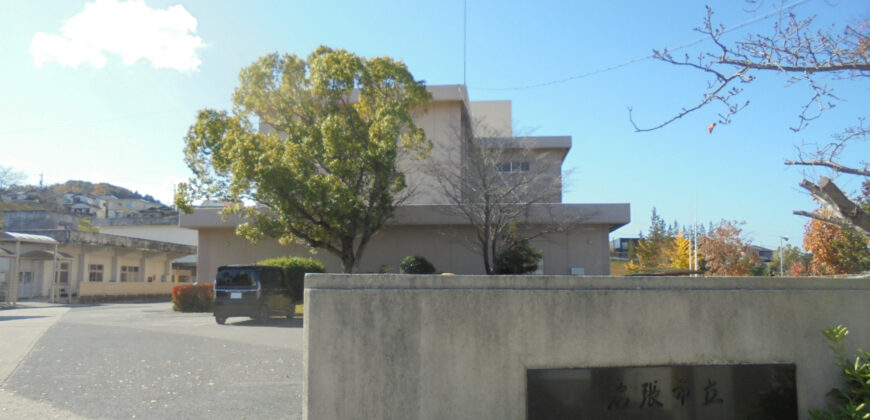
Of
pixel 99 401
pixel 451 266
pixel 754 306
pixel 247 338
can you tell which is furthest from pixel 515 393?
pixel 451 266

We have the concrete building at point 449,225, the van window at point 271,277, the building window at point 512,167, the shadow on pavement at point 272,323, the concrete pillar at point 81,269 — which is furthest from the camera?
the concrete pillar at point 81,269

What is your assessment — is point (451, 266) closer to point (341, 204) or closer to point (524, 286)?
point (341, 204)

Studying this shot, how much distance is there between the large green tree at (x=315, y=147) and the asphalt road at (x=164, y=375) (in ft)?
18.0

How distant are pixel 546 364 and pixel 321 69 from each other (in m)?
16.4

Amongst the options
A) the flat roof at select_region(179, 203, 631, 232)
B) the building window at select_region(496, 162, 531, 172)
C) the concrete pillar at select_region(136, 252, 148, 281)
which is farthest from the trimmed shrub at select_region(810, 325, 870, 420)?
the concrete pillar at select_region(136, 252, 148, 281)

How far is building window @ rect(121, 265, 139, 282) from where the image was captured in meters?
45.0

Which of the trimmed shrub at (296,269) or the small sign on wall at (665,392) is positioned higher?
the trimmed shrub at (296,269)

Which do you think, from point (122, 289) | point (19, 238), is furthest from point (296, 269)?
point (122, 289)

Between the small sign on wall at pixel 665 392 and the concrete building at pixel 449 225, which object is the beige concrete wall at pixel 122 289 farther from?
the small sign on wall at pixel 665 392

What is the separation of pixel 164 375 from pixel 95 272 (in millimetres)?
37901

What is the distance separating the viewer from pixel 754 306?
5.49 meters

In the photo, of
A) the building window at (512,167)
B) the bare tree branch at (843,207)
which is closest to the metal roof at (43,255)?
the building window at (512,167)

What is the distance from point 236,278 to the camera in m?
17.9

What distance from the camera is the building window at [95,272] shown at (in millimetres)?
40700
